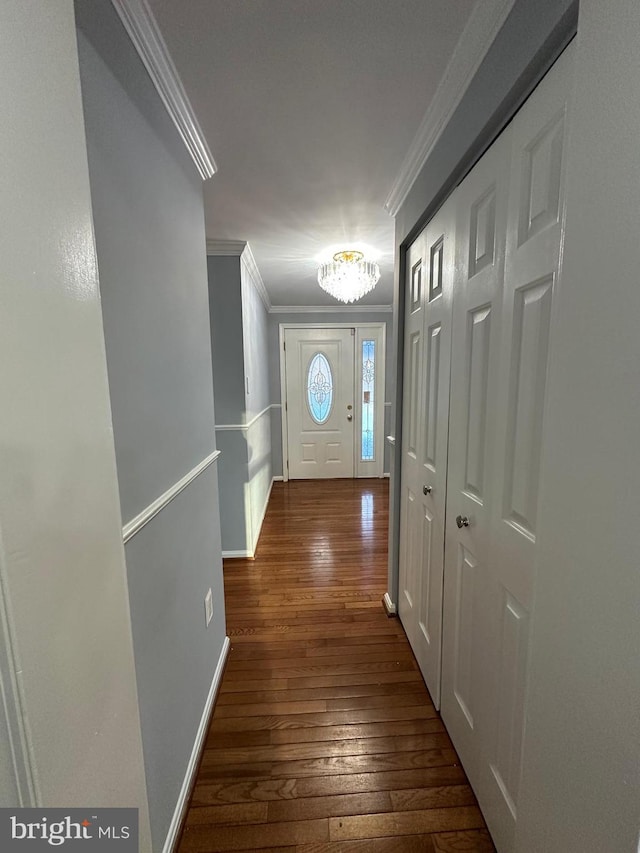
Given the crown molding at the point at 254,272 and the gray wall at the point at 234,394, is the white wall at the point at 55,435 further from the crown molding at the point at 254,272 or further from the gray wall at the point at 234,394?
the crown molding at the point at 254,272

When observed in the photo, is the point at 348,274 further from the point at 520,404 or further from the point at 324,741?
the point at 324,741

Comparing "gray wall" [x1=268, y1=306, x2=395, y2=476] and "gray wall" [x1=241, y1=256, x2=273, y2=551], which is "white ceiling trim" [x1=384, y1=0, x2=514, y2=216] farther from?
"gray wall" [x1=268, y1=306, x2=395, y2=476]

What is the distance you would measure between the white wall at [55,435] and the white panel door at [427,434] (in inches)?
44.9

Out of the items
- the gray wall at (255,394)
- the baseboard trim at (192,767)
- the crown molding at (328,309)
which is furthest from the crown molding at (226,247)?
the baseboard trim at (192,767)

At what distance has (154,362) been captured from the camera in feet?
3.38

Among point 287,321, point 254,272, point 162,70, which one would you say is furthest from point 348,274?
point 287,321

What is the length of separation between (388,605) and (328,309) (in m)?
3.58

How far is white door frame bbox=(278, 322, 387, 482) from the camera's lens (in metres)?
4.61

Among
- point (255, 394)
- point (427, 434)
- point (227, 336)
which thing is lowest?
point (427, 434)

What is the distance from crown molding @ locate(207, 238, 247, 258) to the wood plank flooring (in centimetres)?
234

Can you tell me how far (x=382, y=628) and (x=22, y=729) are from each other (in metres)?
1.92

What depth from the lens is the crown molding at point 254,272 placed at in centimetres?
258

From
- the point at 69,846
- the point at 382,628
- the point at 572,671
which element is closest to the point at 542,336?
the point at 572,671

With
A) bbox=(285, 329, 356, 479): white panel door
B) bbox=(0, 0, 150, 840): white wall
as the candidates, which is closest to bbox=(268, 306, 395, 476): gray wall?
bbox=(285, 329, 356, 479): white panel door
